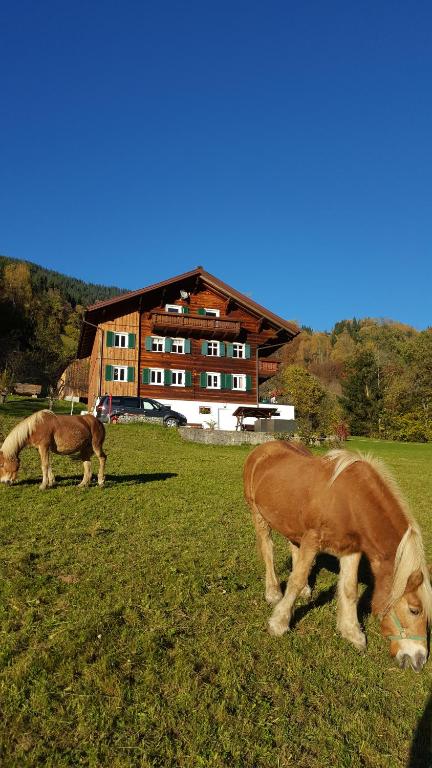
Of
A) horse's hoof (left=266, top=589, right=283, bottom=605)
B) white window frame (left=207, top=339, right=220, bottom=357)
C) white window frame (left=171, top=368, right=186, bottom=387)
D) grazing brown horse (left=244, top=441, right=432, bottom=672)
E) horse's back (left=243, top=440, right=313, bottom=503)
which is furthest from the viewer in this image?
white window frame (left=207, top=339, right=220, bottom=357)

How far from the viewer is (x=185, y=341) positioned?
3997cm

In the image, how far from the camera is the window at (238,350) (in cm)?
4144

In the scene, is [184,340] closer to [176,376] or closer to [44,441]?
[176,376]

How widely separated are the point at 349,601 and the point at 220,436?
74.9 ft

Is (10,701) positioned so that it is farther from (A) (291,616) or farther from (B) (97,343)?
(B) (97,343)

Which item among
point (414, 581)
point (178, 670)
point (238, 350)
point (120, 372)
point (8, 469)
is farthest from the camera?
point (238, 350)

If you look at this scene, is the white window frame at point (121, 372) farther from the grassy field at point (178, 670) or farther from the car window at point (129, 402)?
the grassy field at point (178, 670)

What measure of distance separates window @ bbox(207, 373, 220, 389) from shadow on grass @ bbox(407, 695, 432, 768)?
36.6m

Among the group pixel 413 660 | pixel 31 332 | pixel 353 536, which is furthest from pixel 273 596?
pixel 31 332

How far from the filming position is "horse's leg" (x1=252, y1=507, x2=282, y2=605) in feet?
18.2

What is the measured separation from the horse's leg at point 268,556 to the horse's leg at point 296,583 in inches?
25.6

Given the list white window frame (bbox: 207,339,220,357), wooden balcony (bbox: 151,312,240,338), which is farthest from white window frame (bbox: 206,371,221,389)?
wooden balcony (bbox: 151,312,240,338)

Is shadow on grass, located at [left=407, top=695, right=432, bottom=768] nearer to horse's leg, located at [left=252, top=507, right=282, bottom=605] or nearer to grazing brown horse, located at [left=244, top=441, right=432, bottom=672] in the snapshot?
grazing brown horse, located at [left=244, top=441, right=432, bottom=672]

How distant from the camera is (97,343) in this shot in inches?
1576
